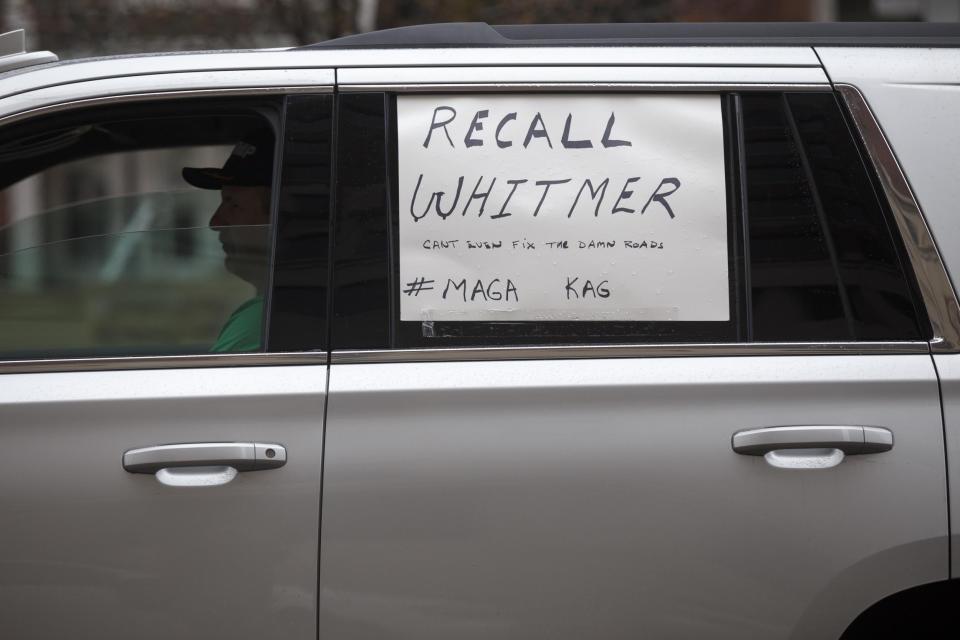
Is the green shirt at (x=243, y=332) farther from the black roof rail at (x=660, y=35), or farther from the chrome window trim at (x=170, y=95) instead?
the black roof rail at (x=660, y=35)

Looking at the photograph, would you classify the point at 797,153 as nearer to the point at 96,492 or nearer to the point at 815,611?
the point at 815,611

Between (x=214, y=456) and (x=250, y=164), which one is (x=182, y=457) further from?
(x=250, y=164)

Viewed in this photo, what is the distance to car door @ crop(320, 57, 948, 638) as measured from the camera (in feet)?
6.40

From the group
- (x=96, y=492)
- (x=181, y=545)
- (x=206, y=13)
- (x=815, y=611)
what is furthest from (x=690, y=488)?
(x=206, y=13)

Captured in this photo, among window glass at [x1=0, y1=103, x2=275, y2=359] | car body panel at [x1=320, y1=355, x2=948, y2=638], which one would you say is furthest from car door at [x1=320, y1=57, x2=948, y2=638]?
window glass at [x1=0, y1=103, x2=275, y2=359]

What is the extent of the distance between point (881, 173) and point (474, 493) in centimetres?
111

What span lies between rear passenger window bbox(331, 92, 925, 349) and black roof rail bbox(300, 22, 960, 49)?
0.28m

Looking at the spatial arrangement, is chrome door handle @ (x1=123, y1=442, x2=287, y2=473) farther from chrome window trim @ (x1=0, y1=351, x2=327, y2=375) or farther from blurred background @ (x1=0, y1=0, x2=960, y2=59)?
blurred background @ (x1=0, y1=0, x2=960, y2=59)

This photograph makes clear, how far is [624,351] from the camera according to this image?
2.04 meters

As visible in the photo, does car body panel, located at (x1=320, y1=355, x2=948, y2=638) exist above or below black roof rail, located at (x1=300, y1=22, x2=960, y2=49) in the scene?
below

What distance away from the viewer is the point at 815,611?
A: 1.96m

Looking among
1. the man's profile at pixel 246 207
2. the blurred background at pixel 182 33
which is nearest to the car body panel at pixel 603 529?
the man's profile at pixel 246 207

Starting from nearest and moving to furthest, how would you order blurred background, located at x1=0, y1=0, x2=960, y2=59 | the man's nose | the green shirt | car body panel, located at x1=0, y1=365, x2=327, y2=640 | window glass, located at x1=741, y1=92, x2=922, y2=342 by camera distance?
car body panel, located at x1=0, y1=365, x2=327, y2=640 < window glass, located at x1=741, y1=92, x2=922, y2=342 < the green shirt < the man's nose < blurred background, located at x1=0, y1=0, x2=960, y2=59

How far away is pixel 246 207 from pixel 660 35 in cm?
113
